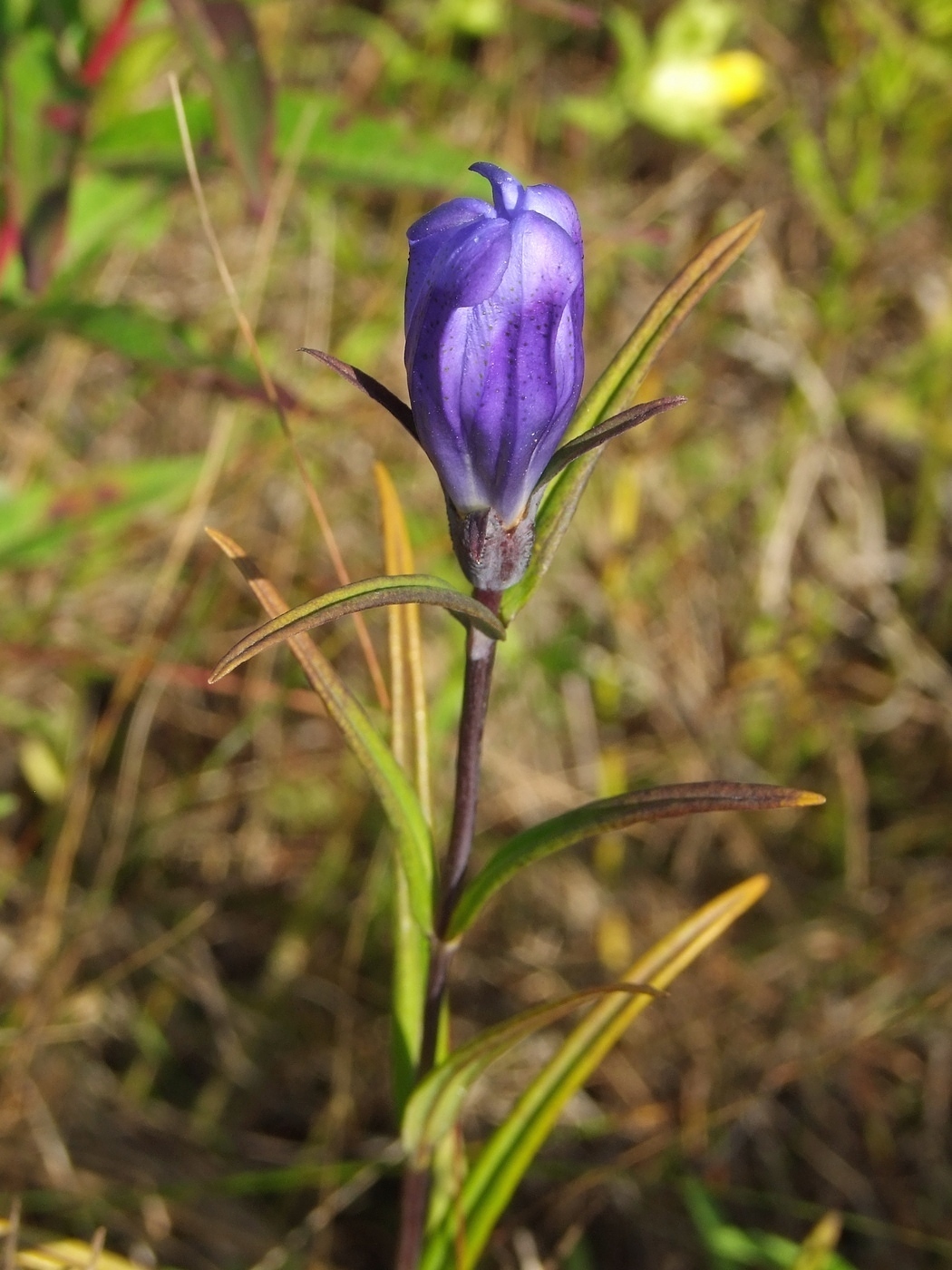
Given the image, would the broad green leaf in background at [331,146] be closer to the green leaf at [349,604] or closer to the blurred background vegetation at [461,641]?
the blurred background vegetation at [461,641]

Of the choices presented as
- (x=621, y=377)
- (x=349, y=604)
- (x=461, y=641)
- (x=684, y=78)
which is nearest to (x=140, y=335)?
(x=461, y=641)

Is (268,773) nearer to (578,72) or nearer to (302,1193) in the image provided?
(302,1193)

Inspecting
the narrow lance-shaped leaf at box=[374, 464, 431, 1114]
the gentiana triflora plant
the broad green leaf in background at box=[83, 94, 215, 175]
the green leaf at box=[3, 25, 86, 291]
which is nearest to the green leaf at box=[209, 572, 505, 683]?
the gentiana triflora plant

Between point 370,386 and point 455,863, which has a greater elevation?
point 370,386

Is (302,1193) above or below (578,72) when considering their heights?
below

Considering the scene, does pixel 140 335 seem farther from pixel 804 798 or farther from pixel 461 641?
pixel 804 798

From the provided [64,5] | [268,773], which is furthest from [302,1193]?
[64,5]

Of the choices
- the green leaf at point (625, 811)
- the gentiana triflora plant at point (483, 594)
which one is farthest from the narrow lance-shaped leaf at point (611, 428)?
the green leaf at point (625, 811)
